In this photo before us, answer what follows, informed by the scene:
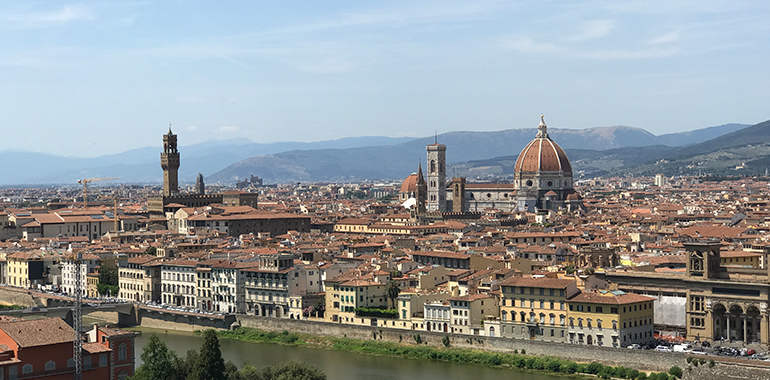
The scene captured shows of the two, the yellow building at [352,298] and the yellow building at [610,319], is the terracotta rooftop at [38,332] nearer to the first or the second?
the yellow building at [610,319]

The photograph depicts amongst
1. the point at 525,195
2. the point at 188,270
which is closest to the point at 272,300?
the point at 188,270

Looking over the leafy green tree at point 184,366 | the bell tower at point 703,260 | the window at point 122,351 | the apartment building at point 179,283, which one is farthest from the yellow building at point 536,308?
the apartment building at point 179,283

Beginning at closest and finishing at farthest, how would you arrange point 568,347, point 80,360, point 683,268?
point 80,360, point 568,347, point 683,268

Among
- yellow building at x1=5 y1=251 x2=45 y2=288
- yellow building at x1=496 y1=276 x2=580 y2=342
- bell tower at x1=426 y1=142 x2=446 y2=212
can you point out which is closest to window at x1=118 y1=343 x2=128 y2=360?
yellow building at x1=496 y1=276 x2=580 y2=342

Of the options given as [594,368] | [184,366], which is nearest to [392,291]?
[594,368]

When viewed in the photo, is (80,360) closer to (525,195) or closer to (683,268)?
(683,268)

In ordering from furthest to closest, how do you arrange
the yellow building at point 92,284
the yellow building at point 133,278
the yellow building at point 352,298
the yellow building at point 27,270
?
the yellow building at point 27,270 → the yellow building at point 92,284 → the yellow building at point 133,278 → the yellow building at point 352,298

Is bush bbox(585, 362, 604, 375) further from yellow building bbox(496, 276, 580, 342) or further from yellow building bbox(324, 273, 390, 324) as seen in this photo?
yellow building bbox(324, 273, 390, 324)
